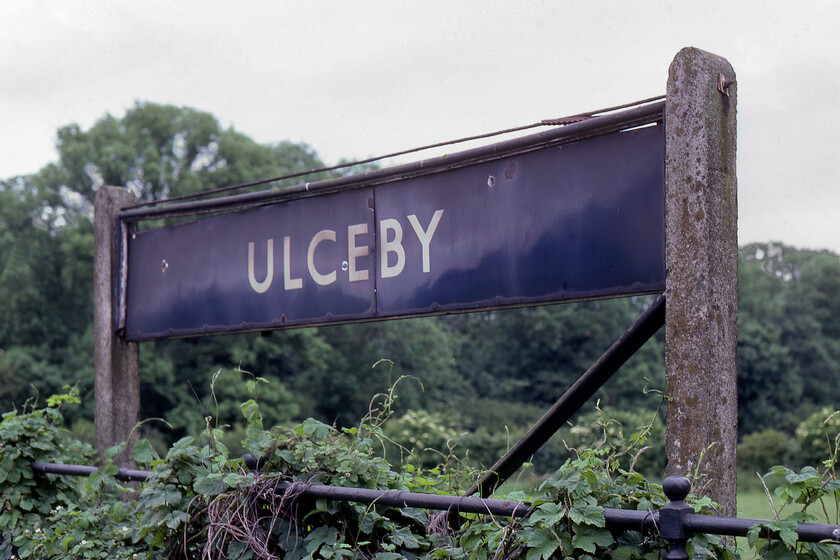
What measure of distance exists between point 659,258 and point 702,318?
0.27 m

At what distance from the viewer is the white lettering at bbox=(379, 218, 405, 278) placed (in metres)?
3.68

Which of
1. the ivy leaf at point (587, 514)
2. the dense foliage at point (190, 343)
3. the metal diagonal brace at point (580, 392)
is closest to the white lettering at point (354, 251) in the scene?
the metal diagonal brace at point (580, 392)

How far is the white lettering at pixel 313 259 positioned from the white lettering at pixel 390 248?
0.30 metres

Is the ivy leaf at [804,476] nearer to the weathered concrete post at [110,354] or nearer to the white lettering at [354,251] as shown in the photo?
the white lettering at [354,251]

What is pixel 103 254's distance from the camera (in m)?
5.17

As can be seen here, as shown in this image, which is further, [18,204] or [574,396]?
[18,204]

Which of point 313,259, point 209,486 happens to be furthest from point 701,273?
point 313,259

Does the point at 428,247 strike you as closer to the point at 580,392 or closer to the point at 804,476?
the point at 580,392

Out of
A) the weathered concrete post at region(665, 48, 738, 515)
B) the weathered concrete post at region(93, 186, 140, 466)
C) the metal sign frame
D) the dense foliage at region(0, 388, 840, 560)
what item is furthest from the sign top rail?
the dense foliage at region(0, 388, 840, 560)

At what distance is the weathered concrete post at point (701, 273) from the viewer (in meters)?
2.63

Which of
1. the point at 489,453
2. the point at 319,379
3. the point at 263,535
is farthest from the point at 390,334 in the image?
the point at 263,535

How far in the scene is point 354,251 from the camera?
387 cm

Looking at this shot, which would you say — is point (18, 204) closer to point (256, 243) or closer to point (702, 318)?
point (256, 243)

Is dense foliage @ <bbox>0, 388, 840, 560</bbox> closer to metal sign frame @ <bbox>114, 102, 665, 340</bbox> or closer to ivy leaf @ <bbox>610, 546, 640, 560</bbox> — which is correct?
ivy leaf @ <bbox>610, 546, 640, 560</bbox>
